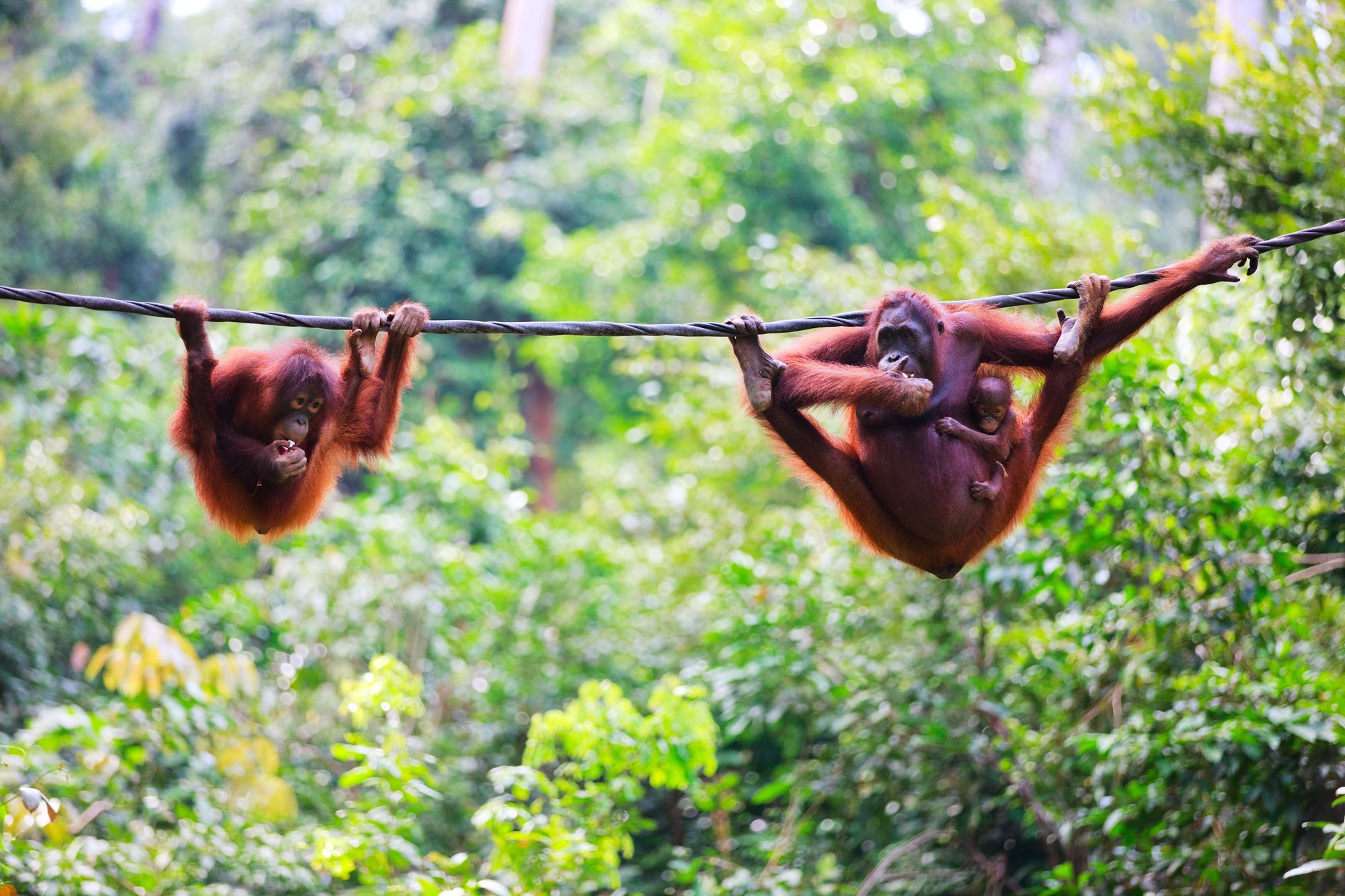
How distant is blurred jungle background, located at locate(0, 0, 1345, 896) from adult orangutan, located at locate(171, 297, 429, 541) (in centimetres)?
94

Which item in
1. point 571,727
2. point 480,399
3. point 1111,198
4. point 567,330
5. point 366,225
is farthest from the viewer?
point 1111,198

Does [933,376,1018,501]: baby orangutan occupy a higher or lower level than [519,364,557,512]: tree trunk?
lower

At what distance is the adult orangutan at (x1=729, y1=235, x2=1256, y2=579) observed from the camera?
Result: 137 inches

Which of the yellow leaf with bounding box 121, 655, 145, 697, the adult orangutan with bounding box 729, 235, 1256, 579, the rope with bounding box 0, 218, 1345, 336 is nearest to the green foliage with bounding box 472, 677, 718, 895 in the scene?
the adult orangutan with bounding box 729, 235, 1256, 579

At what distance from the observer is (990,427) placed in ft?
12.3

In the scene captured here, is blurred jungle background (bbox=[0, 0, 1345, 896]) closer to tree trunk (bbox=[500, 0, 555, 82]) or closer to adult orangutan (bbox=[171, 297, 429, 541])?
adult orangutan (bbox=[171, 297, 429, 541])

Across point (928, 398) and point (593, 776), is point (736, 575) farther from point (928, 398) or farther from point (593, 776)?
point (928, 398)

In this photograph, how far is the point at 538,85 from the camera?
47.5 feet

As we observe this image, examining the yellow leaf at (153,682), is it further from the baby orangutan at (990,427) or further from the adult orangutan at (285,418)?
the baby orangutan at (990,427)

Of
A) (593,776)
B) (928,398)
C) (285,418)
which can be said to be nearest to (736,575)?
(593,776)

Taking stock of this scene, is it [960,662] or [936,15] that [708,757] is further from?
[936,15]

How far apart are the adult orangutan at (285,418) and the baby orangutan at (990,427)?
166cm

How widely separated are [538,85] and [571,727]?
11330 mm

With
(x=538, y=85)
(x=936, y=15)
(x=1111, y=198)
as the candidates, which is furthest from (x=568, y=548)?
(x=1111, y=198)
